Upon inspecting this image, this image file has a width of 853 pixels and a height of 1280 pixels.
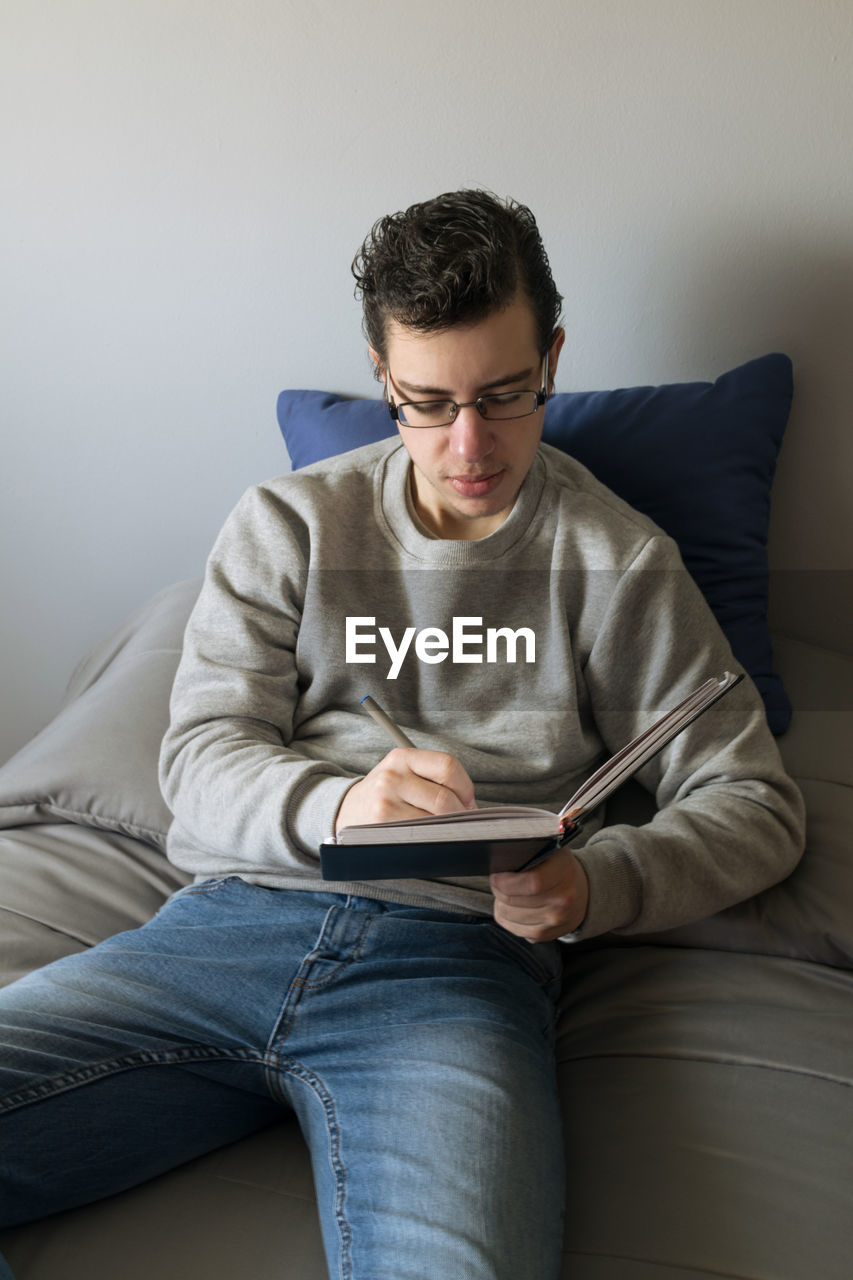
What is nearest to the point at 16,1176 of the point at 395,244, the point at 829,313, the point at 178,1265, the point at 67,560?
the point at 178,1265

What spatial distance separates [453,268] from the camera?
107 cm

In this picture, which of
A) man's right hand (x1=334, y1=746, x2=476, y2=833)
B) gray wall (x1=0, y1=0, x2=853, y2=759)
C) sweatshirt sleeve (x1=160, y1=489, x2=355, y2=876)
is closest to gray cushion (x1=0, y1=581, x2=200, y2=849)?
sweatshirt sleeve (x1=160, y1=489, x2=355, y2=876)

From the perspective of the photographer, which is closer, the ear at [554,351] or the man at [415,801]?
the man at [415,801]

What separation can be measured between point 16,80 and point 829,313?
1196mm

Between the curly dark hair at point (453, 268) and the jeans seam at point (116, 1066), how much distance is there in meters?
0.69

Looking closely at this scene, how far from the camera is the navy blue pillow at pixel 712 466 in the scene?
1467mm

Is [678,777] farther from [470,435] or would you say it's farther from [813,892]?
[470,435]

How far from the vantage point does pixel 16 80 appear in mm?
1586

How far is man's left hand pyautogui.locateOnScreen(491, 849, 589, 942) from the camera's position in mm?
987

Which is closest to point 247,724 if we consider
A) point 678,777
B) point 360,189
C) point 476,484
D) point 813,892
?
point 476,484

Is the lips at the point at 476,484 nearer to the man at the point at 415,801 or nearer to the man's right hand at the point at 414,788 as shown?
the man at the point at 415,801

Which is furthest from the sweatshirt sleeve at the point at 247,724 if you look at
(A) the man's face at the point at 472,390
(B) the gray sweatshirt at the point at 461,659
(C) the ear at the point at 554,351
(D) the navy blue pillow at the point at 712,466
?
(D) the navy blue pillow at the point at 712,466

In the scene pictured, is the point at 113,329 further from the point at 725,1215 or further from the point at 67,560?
the point at 725,1215

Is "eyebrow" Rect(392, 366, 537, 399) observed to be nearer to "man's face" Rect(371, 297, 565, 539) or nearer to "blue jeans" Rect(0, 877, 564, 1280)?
"man's face" Rect(371, 297, 565, 539)
